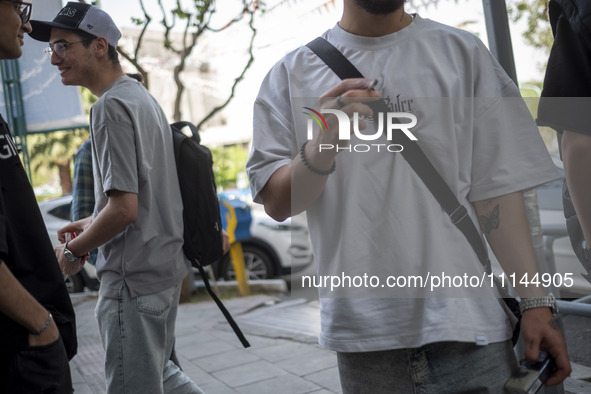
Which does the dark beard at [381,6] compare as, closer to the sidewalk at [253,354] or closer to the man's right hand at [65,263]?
the man's right hand at [65,263]

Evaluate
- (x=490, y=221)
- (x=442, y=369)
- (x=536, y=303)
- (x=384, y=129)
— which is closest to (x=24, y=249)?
(x=384, y=129)

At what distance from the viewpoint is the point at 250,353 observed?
574 centimetres

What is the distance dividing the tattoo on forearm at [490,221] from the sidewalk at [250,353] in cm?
302

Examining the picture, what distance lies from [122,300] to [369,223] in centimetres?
130

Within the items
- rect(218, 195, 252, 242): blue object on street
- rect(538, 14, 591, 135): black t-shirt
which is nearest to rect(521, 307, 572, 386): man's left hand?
rect(538, 14, 591, 135): black t-shirt

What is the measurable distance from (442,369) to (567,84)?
818 millimetres

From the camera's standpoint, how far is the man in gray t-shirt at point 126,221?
2539 millimetres

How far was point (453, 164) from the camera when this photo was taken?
1635 mm

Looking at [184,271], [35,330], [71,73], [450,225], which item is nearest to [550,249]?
[184,271]

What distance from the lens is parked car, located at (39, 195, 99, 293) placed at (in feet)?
32.8

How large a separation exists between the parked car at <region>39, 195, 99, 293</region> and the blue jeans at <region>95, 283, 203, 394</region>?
304 inches

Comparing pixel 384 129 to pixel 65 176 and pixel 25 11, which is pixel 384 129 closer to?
pixel 25 11

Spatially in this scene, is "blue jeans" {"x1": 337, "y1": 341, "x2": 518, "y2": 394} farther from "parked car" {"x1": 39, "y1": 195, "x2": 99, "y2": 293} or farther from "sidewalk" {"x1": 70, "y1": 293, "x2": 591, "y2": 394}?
"parked car" {"x1": 39, "y1": 195, "x2": 99, "y2": 293}

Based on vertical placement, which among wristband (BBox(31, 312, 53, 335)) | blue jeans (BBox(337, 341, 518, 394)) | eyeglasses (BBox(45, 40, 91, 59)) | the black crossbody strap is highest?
eyeglasses (BBox(45, 40, 91, 59))
